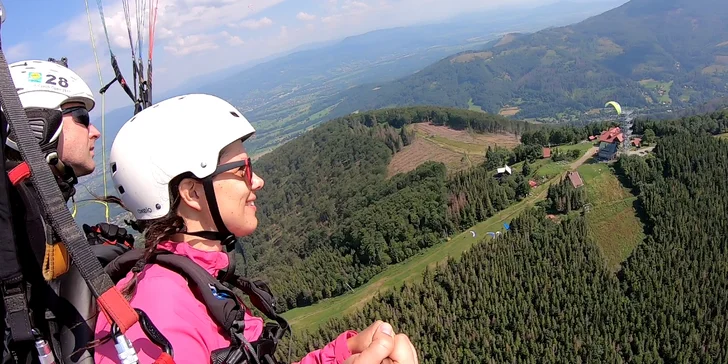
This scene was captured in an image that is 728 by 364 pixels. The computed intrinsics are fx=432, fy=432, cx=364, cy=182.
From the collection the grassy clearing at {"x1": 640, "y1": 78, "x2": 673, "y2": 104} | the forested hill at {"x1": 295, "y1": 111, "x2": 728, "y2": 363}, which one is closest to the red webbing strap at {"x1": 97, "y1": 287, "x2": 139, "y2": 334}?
the forested hill at {"x1": 295, "y1": 111, "x2": 728, "y2": 363}

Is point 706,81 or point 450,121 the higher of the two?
point 450,121

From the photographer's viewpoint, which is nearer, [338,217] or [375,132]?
[338,217]

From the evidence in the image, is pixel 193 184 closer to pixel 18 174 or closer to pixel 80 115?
pixel 18 174

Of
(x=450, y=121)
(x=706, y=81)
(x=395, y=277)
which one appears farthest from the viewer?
(x=706, y=81)

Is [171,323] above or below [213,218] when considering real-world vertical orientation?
below

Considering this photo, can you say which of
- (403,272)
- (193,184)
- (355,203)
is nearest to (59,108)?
(193,184)

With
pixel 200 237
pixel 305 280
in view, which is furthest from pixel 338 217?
pixel 200 237

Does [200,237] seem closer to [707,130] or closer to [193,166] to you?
[193,166]

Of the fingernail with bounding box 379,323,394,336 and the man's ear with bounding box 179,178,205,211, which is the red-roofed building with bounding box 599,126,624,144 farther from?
the man's ear with bounding box 179,178,205,211
